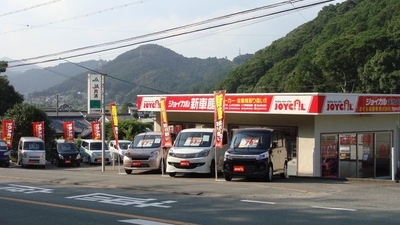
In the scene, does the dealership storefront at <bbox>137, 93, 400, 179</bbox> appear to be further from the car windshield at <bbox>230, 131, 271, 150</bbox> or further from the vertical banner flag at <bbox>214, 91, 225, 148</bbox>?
the vertical banner flag at <bbox>214, 91, 225, 148</bbox>

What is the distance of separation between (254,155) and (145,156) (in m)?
6.69

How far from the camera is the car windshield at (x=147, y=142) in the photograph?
25.8 m

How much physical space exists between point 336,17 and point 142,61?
113742 millimetres

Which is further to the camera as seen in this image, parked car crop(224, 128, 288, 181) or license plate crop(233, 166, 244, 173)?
license plate crop(233, 166, 244, 173)

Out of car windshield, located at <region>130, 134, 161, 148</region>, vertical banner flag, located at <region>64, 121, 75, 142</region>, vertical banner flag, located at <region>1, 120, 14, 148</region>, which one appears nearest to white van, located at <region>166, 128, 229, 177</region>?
car windshield, located at <region>130, 134, 161, 148</region>

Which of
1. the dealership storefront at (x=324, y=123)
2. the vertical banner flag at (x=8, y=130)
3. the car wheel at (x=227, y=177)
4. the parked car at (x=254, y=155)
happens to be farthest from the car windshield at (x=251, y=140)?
the vertical banner flag at (x=8, y=130)

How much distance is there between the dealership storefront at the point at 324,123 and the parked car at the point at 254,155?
232cm

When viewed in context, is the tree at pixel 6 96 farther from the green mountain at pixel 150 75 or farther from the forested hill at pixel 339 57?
the green mountain at pixel 150 75

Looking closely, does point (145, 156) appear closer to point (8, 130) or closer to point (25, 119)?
point (8, 130)

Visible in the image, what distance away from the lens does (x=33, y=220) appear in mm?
11141

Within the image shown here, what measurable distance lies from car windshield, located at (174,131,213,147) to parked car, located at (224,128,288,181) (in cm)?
198

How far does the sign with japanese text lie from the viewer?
3027 cm

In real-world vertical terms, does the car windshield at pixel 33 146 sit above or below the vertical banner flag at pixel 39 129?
below

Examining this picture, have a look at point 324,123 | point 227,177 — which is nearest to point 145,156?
point 227,177
